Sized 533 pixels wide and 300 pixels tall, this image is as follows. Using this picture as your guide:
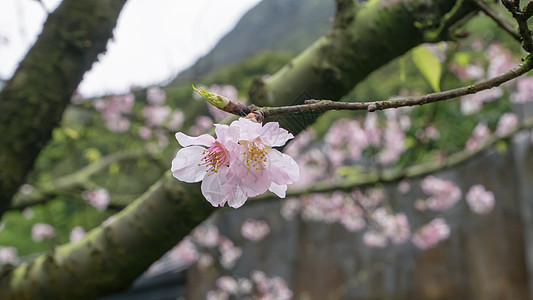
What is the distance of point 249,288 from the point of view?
4109 millimetres

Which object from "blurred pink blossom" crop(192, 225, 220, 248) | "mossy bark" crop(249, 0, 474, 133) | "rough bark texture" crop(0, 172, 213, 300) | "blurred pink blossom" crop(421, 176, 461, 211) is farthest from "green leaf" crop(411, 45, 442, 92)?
"blurred pink blossom" crop(192, 225, 220, 248)

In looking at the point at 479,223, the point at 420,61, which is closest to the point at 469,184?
the point at 479,223

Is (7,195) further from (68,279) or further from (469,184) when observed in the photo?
(469,184)

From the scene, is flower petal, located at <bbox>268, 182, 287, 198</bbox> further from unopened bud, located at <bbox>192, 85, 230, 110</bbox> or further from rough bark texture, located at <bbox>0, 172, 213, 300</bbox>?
rough bark texture, located at <bbox>0, 172, 213, 300</bbox>

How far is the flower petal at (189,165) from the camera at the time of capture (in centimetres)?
41

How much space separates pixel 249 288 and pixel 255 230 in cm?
62

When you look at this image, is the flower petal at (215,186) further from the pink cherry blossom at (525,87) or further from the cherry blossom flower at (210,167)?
the pink cherry blossom at (525,87)

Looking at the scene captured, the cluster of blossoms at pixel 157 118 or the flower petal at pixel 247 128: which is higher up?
the flower petal at pixel 247 128

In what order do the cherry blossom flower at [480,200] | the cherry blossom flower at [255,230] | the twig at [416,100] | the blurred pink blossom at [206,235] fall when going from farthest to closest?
the cherry blossom flower at [255,230], the blurred pink blossom at [206,235], the cherry blossom flower at [480,200], the twig at [416,100]

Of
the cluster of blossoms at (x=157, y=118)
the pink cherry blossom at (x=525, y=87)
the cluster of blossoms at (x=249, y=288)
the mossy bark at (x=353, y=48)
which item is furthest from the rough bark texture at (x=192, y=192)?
the cluster of blossoms at (x=249, y=288)

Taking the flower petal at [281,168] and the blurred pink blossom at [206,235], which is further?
the blurred pink blossom at [206,235]

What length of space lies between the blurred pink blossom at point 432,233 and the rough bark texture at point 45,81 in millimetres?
2839

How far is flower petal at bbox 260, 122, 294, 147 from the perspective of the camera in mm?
366

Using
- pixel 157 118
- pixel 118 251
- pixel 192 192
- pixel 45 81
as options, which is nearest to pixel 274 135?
pixel 192 192
